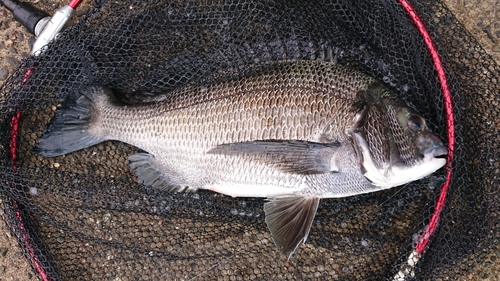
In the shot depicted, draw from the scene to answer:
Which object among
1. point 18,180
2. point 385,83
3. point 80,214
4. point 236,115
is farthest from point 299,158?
point 18,180

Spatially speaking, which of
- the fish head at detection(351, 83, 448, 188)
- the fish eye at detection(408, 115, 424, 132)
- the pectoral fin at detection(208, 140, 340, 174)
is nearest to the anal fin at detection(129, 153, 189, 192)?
the pectoral fin at detection(208, 140, 340, 174)

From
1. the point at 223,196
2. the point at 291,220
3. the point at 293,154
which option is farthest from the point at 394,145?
the point at 223,196

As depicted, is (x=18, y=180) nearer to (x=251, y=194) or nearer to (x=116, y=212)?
(x=116, y=212)

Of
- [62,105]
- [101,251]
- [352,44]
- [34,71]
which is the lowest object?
[101,251]

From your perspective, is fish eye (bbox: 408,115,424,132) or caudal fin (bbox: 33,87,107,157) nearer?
fish eye (bbox: 408,115,424,132)

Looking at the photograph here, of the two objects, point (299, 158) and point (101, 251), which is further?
point (101, 251)

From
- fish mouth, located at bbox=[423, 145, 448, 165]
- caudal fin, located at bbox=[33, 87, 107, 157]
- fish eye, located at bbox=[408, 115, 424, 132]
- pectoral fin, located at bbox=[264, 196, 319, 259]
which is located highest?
fish eye, located at bbox=[408, 115, 424, 132]

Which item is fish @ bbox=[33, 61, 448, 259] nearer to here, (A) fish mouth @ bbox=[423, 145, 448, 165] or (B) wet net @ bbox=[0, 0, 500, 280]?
(A) fish mouth @ bbox=[423, 145, 448, 165]
